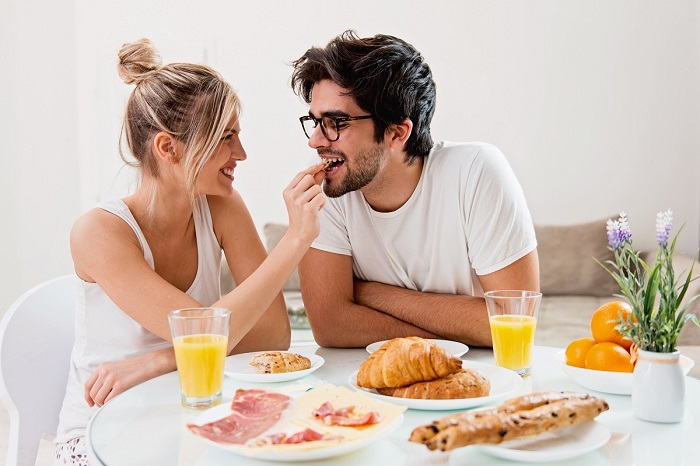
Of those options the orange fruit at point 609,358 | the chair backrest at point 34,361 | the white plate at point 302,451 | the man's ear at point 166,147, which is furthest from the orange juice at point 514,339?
the chair backrest at point 34,361

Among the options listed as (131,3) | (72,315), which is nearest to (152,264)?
(72,315)

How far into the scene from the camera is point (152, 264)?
189 centimetres

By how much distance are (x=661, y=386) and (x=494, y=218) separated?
2.97ft

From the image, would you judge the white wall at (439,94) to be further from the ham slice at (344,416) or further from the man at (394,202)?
the ham slice at (344,416)

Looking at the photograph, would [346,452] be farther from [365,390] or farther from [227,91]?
[227,91]

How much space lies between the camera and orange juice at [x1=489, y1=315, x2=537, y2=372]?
1422 millimetres

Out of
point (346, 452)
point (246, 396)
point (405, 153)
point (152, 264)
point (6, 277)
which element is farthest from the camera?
point (6, 277)

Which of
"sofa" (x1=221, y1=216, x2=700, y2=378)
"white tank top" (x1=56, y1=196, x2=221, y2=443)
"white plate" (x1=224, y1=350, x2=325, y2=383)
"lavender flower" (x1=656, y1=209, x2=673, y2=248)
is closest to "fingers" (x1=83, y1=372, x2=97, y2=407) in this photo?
"white tank top" (x1=56, y1=196, x2=221, y2=443)

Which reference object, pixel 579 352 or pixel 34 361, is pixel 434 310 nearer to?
pixel 579 352

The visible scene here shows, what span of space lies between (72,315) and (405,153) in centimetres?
101

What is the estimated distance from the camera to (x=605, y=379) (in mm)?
1323

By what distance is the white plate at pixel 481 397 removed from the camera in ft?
3.99

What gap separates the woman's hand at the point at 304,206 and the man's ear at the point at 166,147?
0.31 meters

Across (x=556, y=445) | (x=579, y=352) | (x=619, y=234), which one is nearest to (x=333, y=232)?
(x=579, y=352)
